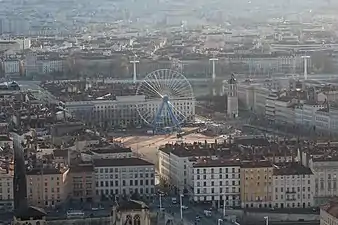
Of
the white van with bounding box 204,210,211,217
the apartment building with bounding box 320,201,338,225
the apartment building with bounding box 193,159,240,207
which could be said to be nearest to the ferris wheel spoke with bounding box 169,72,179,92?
the apartment building with bounding box 193,159,240,207

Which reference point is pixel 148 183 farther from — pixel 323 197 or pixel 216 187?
pixel 323 197

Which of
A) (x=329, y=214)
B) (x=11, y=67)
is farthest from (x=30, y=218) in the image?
(x=11, y=67)

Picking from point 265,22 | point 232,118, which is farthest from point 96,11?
point 232,118

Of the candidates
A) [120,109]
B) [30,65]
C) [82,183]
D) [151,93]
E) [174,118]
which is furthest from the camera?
[30,65]

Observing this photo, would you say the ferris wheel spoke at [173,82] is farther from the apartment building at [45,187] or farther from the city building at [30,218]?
the city building at [30,218]

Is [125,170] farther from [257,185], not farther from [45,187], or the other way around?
[257,185]

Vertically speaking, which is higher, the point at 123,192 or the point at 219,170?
the point at 219,170
